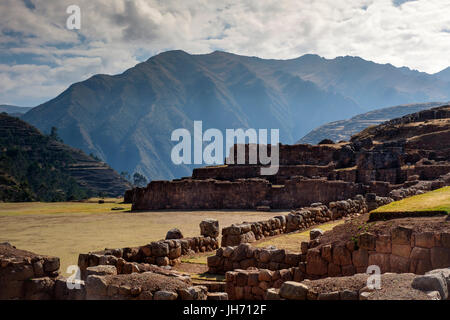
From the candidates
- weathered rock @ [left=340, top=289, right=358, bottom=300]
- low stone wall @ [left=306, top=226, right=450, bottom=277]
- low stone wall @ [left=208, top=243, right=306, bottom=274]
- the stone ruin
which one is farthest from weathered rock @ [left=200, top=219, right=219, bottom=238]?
weathered rock @ [left=340, top=289, right=358, bottom=300]

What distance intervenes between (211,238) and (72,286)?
8504mm

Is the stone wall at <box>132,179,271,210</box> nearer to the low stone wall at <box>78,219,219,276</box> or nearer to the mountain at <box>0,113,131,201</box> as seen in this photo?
the low stone wall at <box>78,219,219,276</box>

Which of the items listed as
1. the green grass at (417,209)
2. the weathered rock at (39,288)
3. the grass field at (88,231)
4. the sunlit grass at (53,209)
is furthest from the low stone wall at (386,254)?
the sunlit grass at (53,209)

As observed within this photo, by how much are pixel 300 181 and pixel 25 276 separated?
86.9 feet

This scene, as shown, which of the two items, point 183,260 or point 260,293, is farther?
point 183,260

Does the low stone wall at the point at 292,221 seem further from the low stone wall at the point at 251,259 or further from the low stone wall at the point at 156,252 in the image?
the low stone wall at the point at 251,259

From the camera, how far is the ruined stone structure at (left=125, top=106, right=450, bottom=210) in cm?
3341

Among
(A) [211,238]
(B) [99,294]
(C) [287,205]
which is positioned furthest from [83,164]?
(B) [99,294]

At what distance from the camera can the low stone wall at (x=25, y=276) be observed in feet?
30.3

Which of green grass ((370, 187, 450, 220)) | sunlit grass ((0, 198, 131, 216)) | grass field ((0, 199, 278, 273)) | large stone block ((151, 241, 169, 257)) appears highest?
green grass ((370, 187, 450, 220))

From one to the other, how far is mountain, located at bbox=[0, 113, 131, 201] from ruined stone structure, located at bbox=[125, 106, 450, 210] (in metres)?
58.8

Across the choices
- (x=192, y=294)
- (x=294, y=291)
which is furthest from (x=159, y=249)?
(x=294, y=291)

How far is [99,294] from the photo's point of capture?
8039 millimetres
